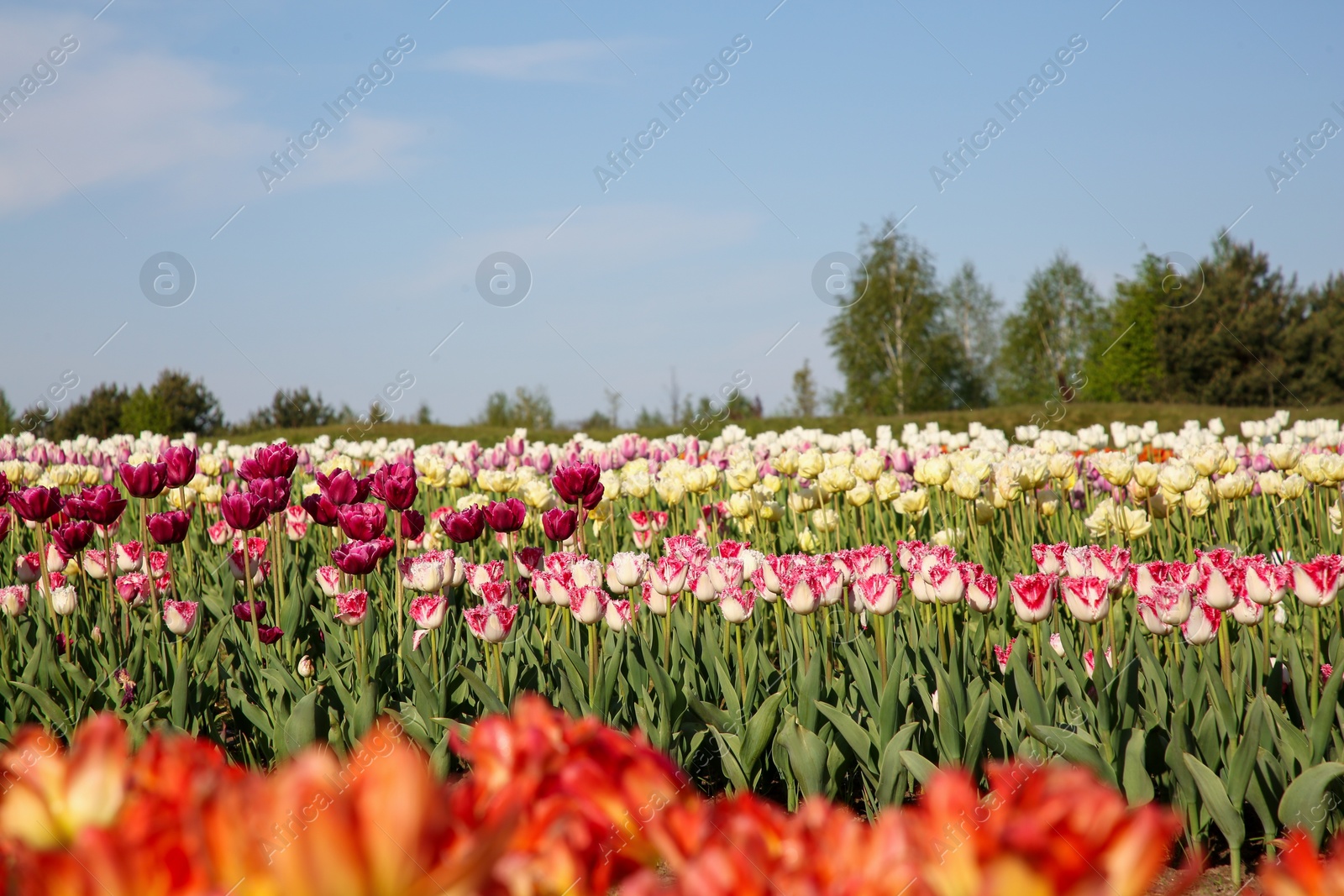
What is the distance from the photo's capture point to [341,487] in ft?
13.2

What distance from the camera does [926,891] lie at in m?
0.70

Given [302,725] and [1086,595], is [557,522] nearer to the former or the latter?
[302,725]

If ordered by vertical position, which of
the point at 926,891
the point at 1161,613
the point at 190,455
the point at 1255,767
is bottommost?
the point at 1255,767

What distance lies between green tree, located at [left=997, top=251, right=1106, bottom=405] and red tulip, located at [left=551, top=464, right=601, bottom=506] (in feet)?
169

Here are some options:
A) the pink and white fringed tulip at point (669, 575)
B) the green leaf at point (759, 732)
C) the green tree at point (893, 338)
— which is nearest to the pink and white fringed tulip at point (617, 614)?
the pink and white fringed tulip at point (669, 575)

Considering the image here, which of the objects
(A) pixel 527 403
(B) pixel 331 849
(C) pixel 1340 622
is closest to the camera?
(B) pixel 331 849

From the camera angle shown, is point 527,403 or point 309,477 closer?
point 309,477

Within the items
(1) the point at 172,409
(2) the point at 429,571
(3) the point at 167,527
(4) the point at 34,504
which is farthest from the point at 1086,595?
(1) the point at 172,409

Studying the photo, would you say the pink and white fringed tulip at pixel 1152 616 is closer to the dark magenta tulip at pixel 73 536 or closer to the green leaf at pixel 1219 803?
the green leaf at pixel 1219 803

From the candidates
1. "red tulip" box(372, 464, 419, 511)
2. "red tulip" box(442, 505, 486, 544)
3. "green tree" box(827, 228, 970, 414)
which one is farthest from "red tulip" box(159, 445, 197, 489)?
"green tree" box(827, 228, 970, 414)

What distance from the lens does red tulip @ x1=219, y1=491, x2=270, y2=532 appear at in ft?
12.4

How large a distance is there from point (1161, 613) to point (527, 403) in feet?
90.8

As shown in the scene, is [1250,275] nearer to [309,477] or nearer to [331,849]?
[309,477]

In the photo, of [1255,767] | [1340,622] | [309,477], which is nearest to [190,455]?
[1255,767]
